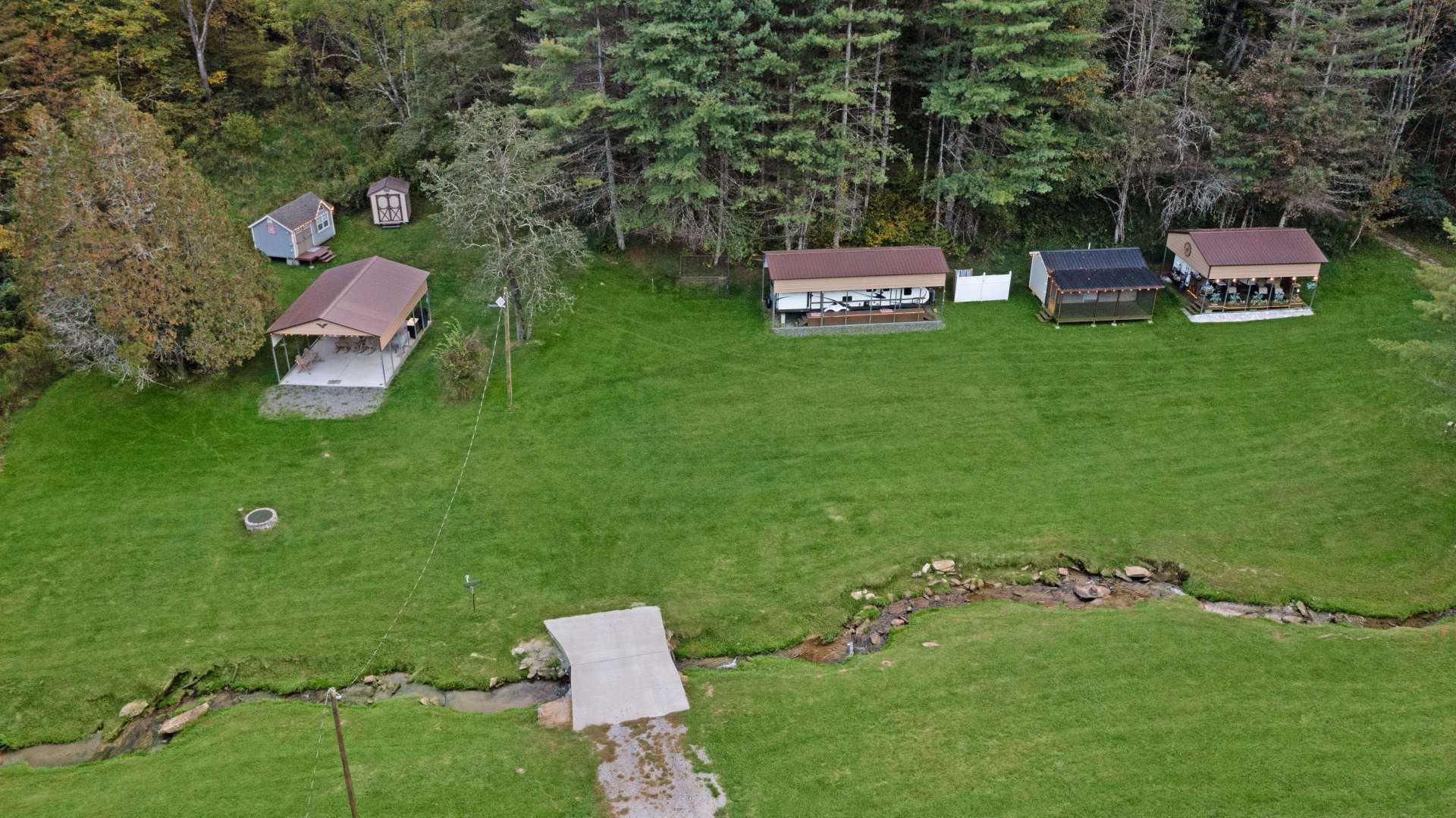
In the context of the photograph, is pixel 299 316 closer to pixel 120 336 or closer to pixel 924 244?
Result: pixel 120 336

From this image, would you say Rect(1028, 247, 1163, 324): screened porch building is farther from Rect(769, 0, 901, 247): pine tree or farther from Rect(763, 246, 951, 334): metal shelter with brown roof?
Rect(769, 0, 901, 247): pine tree

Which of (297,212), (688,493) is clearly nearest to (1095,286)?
(688,493)

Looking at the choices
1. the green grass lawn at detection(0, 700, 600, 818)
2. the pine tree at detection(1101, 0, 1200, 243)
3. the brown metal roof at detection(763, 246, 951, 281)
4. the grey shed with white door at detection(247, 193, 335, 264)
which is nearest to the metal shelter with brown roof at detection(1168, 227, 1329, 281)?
the pine tree at detection(1101, 0, 1200, 243)

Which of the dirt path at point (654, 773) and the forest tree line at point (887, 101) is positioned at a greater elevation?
the forest tree line at point (887, 101)

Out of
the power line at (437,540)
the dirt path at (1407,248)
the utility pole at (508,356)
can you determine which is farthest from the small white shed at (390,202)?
the dirt path at (1407,248)

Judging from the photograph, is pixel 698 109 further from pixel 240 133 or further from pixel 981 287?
pixel 240 133

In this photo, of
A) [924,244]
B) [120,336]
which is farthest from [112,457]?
[924,244]

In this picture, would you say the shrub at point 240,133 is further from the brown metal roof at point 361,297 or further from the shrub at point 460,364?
the shrub at point 460,364
